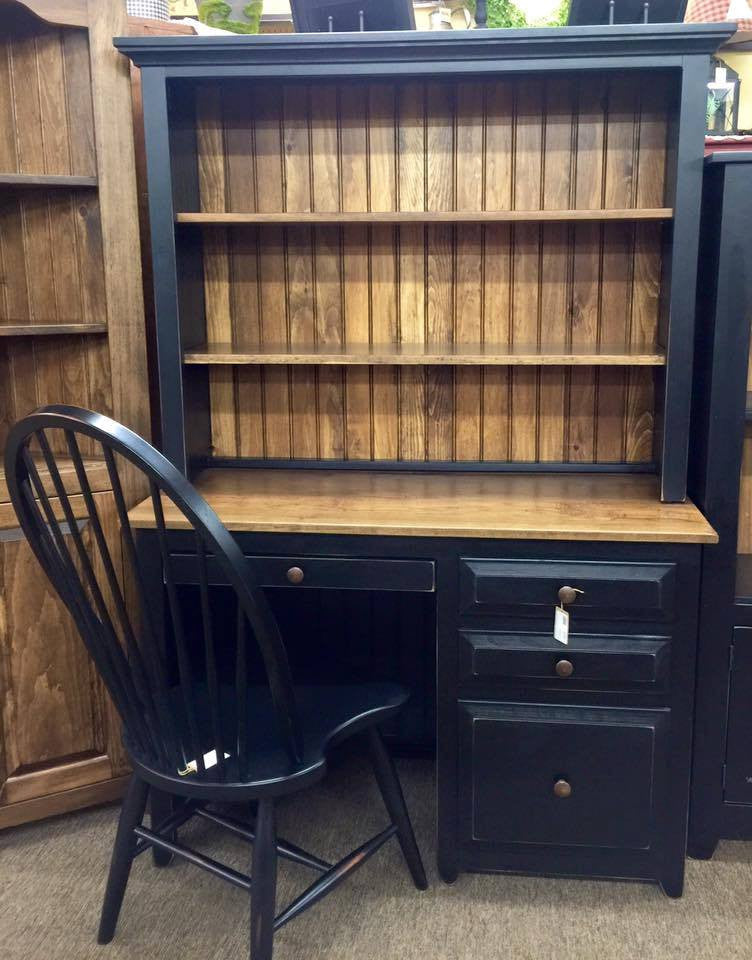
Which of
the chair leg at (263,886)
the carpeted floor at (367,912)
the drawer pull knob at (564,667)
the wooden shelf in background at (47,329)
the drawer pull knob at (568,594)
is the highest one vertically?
the wooden shelf in background at (47,329)

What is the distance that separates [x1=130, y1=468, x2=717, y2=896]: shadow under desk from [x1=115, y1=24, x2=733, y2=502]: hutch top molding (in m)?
0.26

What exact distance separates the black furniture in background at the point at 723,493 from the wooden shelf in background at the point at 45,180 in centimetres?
130

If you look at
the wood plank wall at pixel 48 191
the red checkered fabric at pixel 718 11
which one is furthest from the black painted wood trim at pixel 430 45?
the red checkered fabric at pixel 718 11

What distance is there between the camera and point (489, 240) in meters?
2.24

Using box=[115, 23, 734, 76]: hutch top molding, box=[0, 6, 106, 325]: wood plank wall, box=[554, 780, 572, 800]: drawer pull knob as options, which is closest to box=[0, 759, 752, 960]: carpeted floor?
box=[554, 780, 572, 800]: drawer pull knob

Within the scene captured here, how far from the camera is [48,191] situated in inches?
84.9

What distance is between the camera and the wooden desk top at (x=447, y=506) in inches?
72.6

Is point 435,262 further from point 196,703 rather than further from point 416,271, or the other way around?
point 196,703

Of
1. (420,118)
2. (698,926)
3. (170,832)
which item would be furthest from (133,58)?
(698,926)

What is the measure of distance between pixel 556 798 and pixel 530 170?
139 centimetres

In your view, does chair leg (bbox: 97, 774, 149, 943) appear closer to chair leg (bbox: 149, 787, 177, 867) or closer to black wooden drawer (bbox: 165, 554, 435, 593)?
chair leg (bbox: 149, 787, 177, 867)

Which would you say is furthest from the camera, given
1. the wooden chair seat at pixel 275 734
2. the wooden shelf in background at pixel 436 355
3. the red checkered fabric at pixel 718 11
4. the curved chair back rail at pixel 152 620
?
the red checkered fabric at pixel 718 11

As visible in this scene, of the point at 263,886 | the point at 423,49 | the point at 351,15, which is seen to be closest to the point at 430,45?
the point at 423,49

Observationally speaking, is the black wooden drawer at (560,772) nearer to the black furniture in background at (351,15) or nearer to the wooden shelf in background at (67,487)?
the wooden shelf in background at (67,487)
